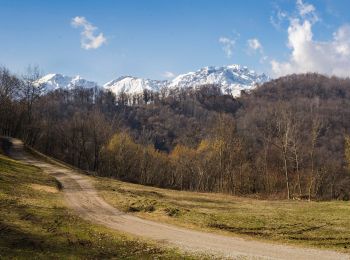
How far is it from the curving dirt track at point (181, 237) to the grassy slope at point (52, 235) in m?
1.64

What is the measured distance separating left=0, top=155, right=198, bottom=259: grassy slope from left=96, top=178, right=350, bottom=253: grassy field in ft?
22.3

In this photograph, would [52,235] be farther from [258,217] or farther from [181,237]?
[258,217]

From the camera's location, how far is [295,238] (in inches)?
1157

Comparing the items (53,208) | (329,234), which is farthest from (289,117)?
(53,208)

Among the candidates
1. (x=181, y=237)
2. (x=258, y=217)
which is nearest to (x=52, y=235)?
(x=181, y=237)

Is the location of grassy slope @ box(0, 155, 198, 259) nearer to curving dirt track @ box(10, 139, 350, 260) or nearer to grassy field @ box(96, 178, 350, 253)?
curving dirt track @ box(10, 139, 350, 260)

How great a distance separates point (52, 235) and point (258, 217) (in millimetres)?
19116

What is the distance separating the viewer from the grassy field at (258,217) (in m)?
29.8

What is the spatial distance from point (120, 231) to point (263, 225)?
11838 millimetres

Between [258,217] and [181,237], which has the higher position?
[258,217]

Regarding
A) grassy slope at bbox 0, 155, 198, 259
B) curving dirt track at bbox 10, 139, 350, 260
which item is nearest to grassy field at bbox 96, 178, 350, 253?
curving dirt track at bbox 10, 139, 350, 260

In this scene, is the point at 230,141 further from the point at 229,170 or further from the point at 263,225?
the point at 263,225

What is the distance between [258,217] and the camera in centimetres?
3766

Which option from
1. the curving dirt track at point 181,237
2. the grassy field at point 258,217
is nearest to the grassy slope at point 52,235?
the curving dirt track at point 181,237
